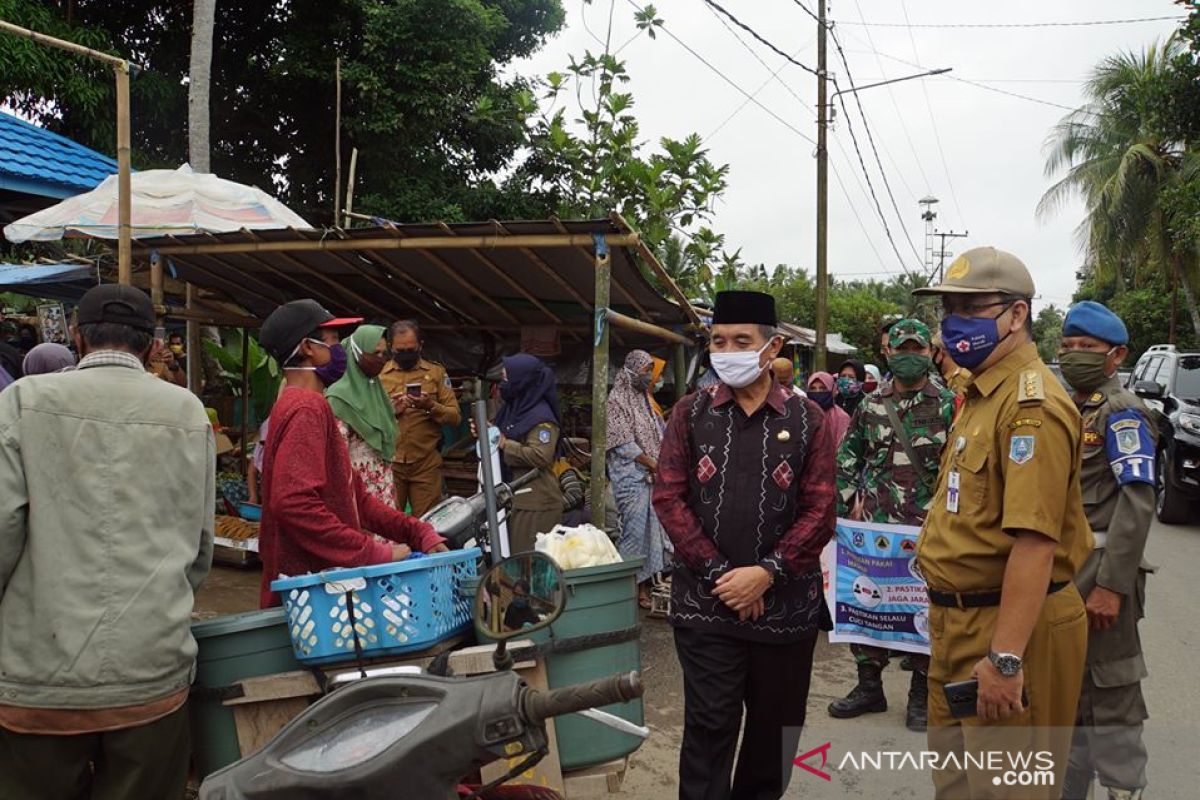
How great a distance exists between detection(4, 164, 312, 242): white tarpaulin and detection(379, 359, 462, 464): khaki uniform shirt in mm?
1309

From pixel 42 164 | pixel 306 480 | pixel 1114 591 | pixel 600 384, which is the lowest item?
pixel 1114 591

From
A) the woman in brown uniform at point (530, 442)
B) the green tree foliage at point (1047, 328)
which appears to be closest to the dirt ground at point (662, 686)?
the woman in brown uniform at point (530, 442)

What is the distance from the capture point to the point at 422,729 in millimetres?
1515

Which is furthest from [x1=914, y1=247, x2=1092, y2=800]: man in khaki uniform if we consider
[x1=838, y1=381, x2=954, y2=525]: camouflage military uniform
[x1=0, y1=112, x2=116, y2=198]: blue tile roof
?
[x1=0, y1=112, x2=116, y2=198]: blue tile roof

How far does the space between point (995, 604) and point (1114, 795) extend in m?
1.53

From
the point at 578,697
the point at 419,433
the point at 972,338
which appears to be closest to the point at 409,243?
the point at 419,433

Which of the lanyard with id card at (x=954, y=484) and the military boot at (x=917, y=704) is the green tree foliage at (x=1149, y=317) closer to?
the military boot at (x=917, y=704)

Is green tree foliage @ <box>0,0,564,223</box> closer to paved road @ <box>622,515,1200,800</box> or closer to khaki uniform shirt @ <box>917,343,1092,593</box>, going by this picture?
paved road @ <box>622,515,1200,800</box>

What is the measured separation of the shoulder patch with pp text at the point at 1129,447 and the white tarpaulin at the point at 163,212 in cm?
543

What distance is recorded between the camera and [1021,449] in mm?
2293

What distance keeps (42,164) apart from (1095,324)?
951 cm

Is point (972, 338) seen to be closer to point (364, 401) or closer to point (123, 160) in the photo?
point (364, 401)

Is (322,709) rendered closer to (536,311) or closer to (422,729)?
(422,729)

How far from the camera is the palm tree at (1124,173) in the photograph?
2100 cm
